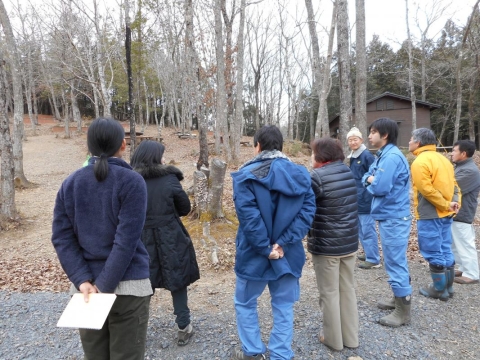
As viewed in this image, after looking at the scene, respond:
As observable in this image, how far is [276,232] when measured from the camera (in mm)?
2412

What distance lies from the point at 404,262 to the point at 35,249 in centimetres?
662

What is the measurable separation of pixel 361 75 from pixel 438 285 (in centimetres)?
716

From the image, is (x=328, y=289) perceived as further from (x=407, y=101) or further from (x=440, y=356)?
(x=407, y=101)

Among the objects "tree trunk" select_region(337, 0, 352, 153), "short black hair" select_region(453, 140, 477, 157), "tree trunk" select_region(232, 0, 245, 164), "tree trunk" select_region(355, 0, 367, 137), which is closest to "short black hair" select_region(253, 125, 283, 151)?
"short black hair" select_region(453, 140, 477, 157)

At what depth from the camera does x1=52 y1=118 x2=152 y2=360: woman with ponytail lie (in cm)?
175

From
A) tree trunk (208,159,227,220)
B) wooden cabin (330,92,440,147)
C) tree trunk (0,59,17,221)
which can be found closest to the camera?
tree trunk (208,159,227,220)

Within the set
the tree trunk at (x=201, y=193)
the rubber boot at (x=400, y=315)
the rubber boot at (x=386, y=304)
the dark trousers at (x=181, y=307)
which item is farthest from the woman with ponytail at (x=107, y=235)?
the tree trunk at (x=201, y=193)

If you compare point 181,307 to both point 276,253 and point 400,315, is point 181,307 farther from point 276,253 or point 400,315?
point 400,315

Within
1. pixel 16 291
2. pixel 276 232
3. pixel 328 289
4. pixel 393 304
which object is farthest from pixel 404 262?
pixel 16 291

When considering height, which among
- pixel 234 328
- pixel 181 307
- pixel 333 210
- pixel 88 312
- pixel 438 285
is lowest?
pixel 234 328

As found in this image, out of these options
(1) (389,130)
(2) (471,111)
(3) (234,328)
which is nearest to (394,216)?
(1) (389,130)

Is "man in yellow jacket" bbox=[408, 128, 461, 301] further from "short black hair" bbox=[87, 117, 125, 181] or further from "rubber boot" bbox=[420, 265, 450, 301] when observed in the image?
"short black hair" bbox=[87, 117, 125, 181]

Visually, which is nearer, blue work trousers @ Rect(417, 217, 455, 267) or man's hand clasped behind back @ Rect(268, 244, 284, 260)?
man's hand clasped behind back @ Rect(268, 244, 284, 260)

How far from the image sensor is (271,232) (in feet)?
7.93
